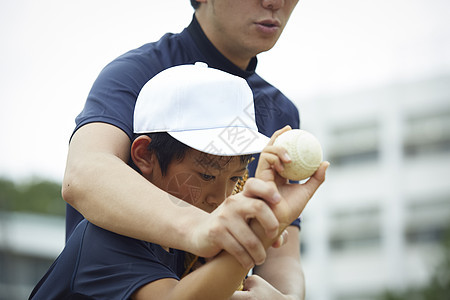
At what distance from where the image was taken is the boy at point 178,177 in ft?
5.49

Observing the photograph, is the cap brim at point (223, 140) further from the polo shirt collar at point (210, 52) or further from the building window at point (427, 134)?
the building window at point (427, 134)

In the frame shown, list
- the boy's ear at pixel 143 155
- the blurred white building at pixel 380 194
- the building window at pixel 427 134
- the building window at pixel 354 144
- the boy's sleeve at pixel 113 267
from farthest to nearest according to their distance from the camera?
the building window at pixel 354 144 < the building window at pixel 427 134 < the blurred white building at pixel 380 194 < the boy's ear at pixel 143 155 < the boy's sleeve at pixel 113 267

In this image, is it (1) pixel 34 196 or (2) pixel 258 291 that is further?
(1) pixel 34 196

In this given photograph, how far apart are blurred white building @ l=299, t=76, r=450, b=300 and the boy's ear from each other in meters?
23.8

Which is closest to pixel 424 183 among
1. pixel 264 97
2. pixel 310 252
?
pixel 310 252

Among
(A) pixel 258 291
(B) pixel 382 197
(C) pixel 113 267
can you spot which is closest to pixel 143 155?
(C) pixel 113 267

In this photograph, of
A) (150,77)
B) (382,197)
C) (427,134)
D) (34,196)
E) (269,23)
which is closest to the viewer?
(150,77)

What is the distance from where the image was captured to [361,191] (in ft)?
86.8

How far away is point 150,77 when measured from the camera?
7.96ft

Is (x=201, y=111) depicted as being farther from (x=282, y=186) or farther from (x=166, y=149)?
(x=282, y=186)

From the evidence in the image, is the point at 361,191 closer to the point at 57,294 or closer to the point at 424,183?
the point at 424,183

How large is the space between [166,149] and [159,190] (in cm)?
25

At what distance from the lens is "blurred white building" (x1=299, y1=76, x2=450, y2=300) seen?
82.0 ft

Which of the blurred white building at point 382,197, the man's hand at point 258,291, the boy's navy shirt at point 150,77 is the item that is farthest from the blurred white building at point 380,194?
the man's hand at point 258,291
